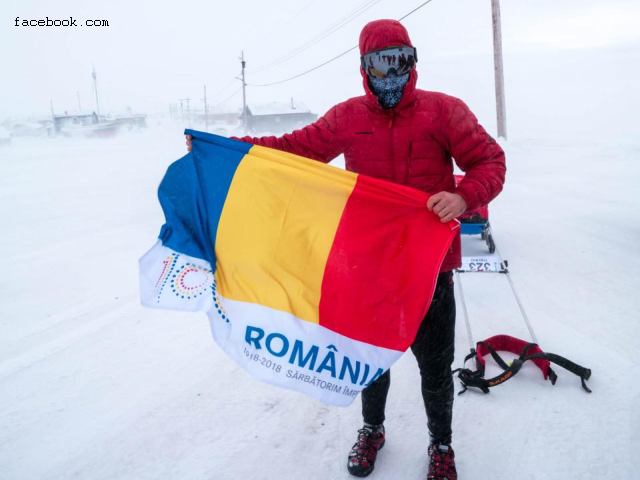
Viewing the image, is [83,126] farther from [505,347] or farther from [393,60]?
[393,60]

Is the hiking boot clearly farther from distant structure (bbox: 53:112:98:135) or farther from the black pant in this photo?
distant structure (bbox: 53:112:98:135)

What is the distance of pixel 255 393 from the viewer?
3094 millimetres

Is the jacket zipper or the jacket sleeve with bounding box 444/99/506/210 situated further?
the jacket zipper

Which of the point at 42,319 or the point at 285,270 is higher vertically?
the point at 285,270

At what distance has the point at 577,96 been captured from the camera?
1586 inches

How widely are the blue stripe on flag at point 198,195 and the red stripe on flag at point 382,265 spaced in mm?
651

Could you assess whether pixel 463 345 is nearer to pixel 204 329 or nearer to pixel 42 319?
pixel 204 329

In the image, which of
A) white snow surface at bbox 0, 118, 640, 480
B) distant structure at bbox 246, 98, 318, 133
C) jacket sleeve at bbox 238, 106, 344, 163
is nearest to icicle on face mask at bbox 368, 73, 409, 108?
jacket sleeve at bbox 238, 106, 344, 163

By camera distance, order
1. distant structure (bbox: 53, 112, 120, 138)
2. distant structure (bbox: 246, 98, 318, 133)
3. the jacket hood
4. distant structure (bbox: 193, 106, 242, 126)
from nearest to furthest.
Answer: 1. the jacket hood
2. distant structure (bbox: 53, 112, 120, 138)
3. distant structure (bbox: 246, 98, 318, 133)
4. distant structure (bbox: 193, 106, 242, 126)

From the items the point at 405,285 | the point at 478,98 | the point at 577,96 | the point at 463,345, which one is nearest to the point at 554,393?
the point at 463,345

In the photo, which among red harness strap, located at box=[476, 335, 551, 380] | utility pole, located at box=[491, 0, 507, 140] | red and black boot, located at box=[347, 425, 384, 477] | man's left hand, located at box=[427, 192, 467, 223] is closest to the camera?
man's left hand, located at box=[427, 192, 467, 223]

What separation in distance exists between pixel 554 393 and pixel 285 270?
2.01 m

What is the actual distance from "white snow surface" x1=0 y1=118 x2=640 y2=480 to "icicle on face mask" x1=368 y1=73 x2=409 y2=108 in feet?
6.13

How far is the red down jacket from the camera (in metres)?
1.98
